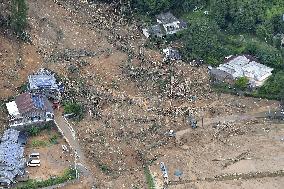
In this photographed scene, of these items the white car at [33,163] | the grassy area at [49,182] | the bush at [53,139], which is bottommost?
the grassy area at [49,182]

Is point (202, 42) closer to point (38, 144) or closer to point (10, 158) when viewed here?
point (38, 144)

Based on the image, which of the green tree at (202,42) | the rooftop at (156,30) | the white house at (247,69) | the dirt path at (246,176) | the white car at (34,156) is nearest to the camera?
the dirt path at (246,176)

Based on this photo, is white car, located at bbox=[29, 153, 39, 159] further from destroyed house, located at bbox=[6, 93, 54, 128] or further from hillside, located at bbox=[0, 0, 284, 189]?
hillside, located at bbox=[0, 0, 284, 189]

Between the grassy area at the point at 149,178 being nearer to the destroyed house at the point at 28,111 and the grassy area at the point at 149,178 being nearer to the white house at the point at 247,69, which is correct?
the destroyed house at the point at 28,111

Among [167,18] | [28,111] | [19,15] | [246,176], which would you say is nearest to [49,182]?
[28,111]

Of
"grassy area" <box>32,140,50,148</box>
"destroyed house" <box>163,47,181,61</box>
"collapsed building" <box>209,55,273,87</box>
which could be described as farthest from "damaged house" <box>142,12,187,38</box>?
"grassy area" <box>32,140,50,148</box>

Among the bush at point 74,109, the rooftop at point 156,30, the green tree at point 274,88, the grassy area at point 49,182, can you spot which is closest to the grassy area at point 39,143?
the bush at point 74,109

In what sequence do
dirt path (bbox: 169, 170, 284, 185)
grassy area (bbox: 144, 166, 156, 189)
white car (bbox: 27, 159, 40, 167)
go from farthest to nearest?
dirt path (bbox: 169, 170, 284, 185)
white car (bbox: 27, 159, 40, 167)
grassy area (bbox: 144, 166, 156, 189)
